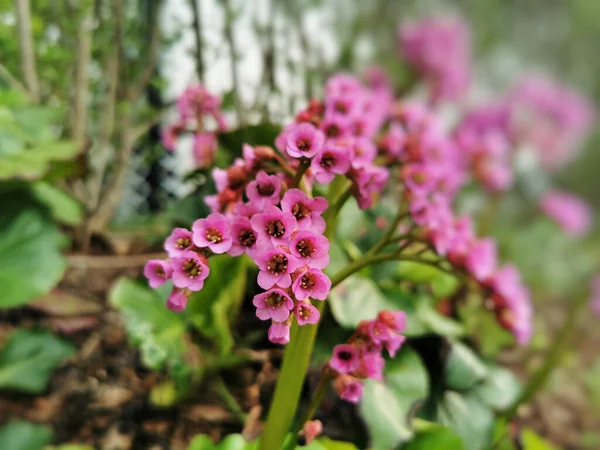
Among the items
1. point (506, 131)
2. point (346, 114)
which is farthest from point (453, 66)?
point (346, 114)

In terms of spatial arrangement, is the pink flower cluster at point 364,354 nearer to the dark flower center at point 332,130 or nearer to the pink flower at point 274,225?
the pink flower at point 274,225

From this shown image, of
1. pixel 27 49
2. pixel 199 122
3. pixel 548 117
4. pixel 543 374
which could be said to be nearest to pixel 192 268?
pixel 199 122

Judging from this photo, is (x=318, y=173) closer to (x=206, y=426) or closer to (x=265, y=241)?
(x=265, y=241)

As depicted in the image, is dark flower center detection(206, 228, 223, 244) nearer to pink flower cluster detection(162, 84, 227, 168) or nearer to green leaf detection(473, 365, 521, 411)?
pink flower cluster detection(162, 84, 227, 168)

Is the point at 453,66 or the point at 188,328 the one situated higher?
the point at 453,66

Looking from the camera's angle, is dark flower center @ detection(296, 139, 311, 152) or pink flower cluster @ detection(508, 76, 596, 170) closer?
dark flower center @ detection(296, 139, 311, 152)

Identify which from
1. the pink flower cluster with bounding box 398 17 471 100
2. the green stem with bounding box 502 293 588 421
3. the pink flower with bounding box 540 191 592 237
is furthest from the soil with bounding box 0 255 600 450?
the pink flower with bounding box 540 191 592 237

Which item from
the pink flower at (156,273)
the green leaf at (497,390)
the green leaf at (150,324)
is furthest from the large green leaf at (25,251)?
the green leaf at (497,390)
